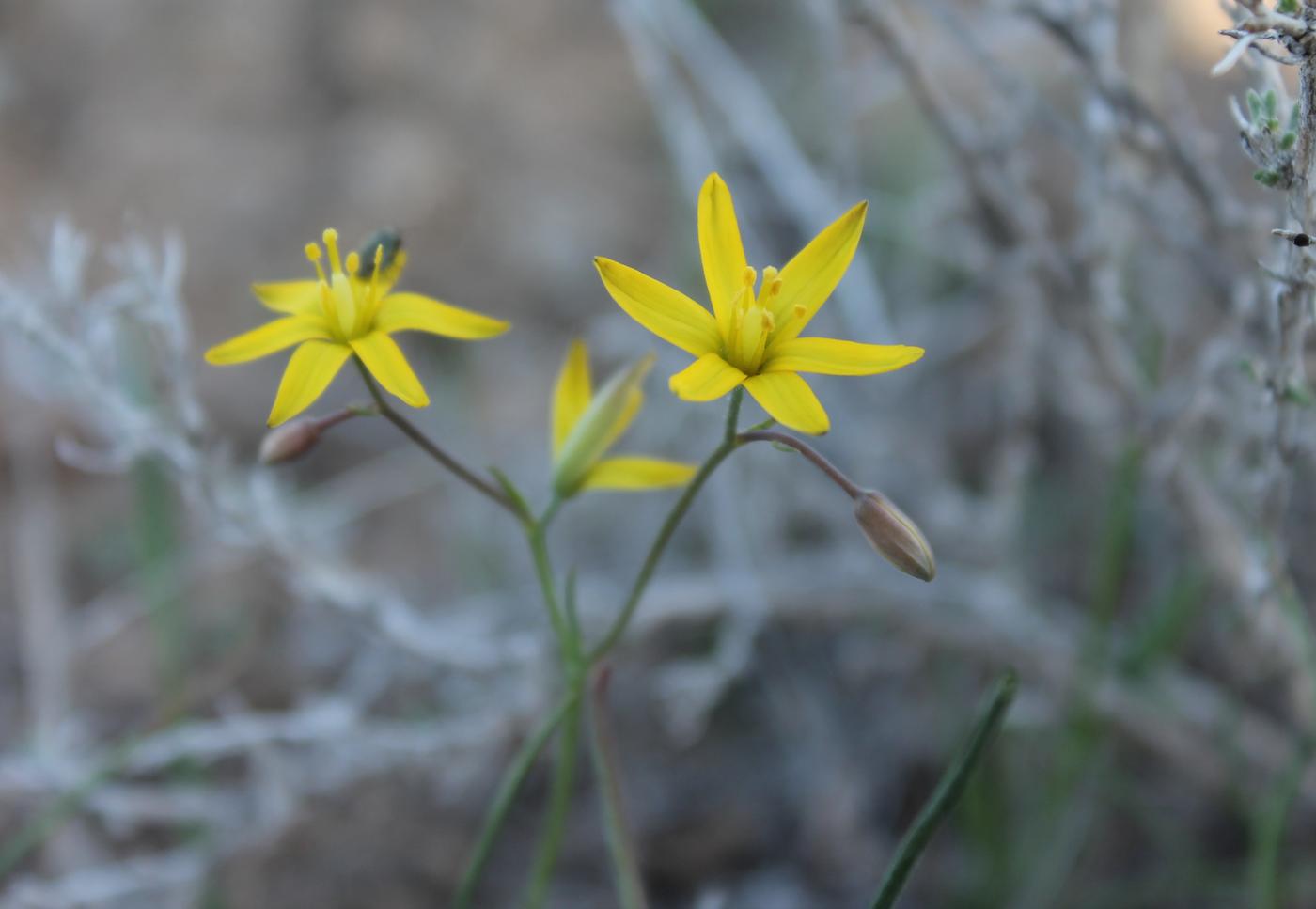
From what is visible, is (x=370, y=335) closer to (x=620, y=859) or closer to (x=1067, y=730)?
(x=620, y=859)

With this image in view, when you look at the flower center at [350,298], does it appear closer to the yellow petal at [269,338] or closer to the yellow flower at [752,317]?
the yellow petal at [269,338]

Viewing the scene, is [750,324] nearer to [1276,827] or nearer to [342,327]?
[342,327]

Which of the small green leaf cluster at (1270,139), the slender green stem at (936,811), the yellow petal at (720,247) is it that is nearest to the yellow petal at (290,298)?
the yellow petal at (720,247)

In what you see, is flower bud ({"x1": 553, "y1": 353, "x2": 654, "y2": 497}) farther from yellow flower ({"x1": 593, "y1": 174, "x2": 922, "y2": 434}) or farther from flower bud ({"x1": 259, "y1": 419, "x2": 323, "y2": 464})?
flower bud ({"x1": 259, "y1": 419, "x2": 323, "y2": 464})

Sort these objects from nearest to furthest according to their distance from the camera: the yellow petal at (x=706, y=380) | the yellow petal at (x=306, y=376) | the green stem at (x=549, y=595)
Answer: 1. the yellow petal at (x=706, y=380)
2. the yellow petal at (x=306, y=376)
3. the green stem at (x=549, y=595)

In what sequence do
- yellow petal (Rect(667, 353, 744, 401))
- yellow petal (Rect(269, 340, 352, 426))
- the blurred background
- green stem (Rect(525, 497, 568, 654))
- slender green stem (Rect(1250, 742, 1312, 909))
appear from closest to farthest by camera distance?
yellow petal (Rect(667, 353, 744, 401)), yellow petal (Rect(269, 340, 352, 426)), green stem (Rect(525, 497, 568, 654)), slender green stem (Rect(1250, 742, 1312, 909)), the blurred background

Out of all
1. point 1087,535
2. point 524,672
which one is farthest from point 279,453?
point 1087,535

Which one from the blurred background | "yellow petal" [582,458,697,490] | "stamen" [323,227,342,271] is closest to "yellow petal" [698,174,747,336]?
"yellow petal" [582,458,697,490]
